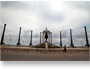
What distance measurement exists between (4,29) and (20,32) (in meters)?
5.34

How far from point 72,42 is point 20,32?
21.9 m

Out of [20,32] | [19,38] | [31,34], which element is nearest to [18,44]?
[19,38]

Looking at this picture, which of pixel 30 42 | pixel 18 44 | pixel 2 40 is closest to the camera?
pixel 2 40

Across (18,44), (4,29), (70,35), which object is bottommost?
(18,44)

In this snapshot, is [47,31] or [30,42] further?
[30,42]

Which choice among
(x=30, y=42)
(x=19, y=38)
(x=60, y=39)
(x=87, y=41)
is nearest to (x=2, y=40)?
(x=19, y=38)

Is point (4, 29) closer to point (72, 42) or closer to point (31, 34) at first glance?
A: point (31, 34)

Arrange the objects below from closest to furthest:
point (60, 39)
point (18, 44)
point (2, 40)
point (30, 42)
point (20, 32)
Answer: point (2, 40) < point (18, 44) < point (20, 32) < point (30, 42) < point (60, 39)

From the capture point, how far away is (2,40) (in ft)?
58.7

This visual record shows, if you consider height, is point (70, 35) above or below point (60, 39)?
above
